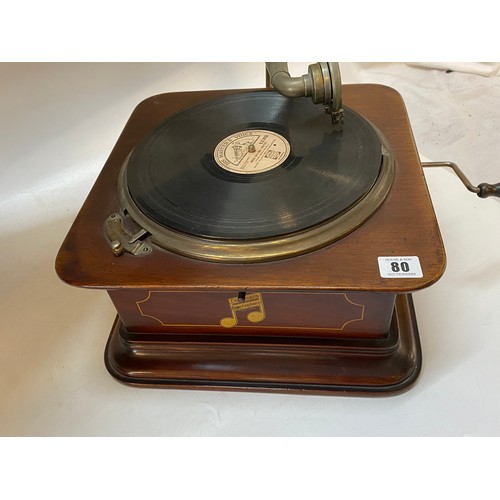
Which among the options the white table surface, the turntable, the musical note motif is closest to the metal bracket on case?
the turntable

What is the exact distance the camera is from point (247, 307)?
3.15 ft

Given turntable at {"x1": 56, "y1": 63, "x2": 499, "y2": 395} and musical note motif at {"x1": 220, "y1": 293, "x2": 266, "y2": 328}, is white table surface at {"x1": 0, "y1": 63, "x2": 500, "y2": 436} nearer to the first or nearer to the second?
turntable at {"x1": 56, "y1": 63, "x2": 499, "y2": 395}

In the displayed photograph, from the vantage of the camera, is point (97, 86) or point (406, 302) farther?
point (97, 86)

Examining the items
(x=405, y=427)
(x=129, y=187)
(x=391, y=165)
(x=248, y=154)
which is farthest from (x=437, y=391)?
(x=129, y=187)

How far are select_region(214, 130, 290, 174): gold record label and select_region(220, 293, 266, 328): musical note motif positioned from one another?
253 mm

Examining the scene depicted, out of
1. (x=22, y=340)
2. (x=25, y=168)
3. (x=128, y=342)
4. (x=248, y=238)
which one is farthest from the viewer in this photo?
(x=25, y=168)

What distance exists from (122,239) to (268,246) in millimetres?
274

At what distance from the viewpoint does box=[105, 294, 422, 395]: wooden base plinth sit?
1018 millimetres

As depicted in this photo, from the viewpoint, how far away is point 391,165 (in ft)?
3.33

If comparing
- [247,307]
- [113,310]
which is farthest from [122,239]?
[113,310]

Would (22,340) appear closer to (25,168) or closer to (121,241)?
(121,241)

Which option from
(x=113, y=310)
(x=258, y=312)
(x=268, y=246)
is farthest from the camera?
(x=113, y=310)

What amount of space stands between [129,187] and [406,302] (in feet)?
2.10

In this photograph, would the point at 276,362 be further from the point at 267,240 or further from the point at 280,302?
the point at 267,240
